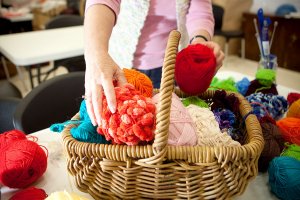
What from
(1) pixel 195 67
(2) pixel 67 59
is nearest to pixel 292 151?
(1) pixel 195 67

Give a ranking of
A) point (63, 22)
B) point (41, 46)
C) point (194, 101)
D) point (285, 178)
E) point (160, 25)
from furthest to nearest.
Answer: point (63, 22)
point (41, 46)
point (160, 25)
point (194, 101)
point (285, 178)

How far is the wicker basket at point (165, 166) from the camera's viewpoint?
42cm

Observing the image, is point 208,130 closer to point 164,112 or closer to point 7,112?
point 164,112

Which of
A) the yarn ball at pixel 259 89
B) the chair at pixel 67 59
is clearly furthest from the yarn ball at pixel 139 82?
the chair at pixel 67 59

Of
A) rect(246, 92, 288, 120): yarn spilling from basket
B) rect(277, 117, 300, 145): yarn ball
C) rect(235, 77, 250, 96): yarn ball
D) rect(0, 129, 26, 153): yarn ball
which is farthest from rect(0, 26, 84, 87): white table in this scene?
rect(277, 117, 300, 145): yarn ball

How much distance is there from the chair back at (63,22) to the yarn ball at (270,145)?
1.79 m

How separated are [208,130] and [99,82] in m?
0.22

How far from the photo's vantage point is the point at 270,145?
60 cm

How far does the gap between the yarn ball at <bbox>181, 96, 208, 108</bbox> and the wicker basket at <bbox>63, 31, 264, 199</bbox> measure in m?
0.17

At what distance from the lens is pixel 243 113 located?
0.60 m

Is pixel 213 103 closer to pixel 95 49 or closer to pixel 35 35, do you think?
pixel 95 49

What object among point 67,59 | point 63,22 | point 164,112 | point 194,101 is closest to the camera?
point 164,112

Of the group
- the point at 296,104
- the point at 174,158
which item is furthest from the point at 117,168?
the point at 296,104

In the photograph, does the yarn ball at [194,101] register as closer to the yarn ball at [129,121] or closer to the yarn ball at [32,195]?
the yarn ball at [129,121]
